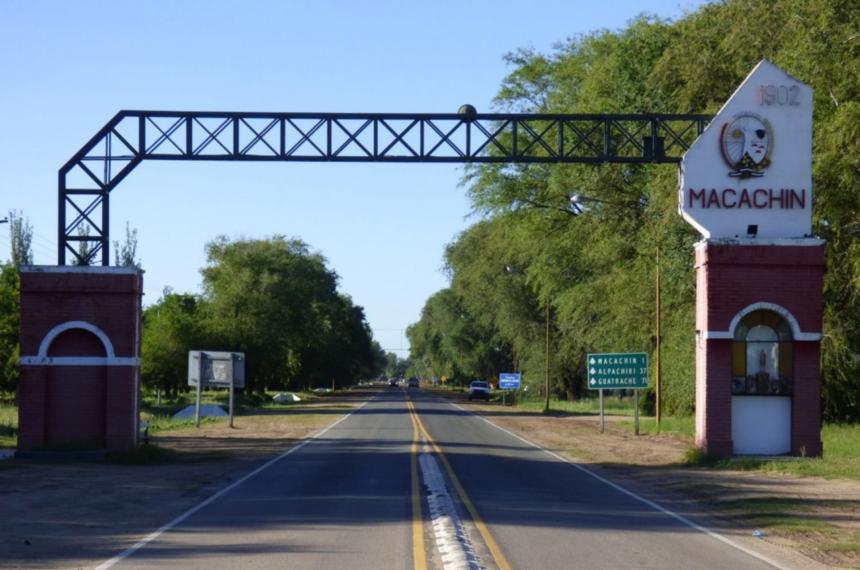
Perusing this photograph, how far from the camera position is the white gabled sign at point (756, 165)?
29.3m

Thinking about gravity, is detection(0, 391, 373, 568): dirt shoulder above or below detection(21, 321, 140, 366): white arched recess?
below

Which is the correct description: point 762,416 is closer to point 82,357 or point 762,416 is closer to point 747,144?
point 747,144

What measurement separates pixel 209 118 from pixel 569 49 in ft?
117

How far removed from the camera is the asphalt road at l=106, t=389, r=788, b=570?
1307 cm

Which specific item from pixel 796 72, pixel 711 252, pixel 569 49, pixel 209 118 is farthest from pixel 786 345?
pixel 569 49

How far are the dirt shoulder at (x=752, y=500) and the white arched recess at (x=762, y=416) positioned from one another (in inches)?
70.6

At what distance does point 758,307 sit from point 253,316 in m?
66.6

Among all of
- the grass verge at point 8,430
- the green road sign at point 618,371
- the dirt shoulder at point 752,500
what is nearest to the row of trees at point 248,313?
the grass verge at point 8,430

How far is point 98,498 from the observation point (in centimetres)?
2027

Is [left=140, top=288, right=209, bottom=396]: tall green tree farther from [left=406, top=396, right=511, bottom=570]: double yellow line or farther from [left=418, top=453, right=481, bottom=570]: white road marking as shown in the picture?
[left=418, top=453, right=481, bottom=570]: white road marking

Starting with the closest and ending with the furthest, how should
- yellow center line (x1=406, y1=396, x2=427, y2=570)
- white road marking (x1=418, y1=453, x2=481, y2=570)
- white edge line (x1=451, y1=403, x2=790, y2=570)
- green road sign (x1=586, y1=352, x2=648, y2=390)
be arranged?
white road marking (x1=418, y1=453, x2=481, y2=570), yellow center line (x1=406, y1=396, x2=427, y2=570), white edge line (x1=451, y1=403, x2=790, y2=570), green road sign (x1=586, y1=352, x2=648, y2=390)

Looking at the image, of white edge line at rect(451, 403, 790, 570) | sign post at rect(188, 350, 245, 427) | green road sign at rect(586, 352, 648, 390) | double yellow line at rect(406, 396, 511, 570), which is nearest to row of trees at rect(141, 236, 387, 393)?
sign post at rect(188, 350, 245, 427)

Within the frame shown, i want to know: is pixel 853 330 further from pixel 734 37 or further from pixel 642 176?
pixel 642 176

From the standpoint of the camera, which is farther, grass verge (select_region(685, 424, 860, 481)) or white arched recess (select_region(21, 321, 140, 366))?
white arched recess (select_region(21, 321, 140, 366))
